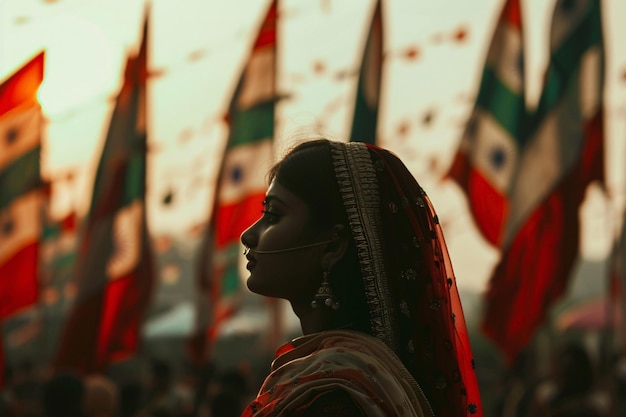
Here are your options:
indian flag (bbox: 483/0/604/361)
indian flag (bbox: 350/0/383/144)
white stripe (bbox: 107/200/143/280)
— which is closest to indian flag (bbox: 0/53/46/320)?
white stripe (bbox: 107/200/143/280)

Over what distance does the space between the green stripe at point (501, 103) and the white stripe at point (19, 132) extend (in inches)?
230

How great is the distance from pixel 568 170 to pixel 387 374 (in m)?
11.5

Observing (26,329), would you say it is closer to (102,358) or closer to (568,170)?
(102,358)

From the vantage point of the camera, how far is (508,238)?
518 inches

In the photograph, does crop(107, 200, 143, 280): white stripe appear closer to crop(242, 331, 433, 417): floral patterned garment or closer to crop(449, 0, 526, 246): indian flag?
crop(449, 0, 526, 246): indian flag

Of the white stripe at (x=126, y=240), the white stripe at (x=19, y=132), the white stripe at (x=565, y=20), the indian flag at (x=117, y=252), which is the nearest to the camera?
the white stripe at (x=19, y=132)

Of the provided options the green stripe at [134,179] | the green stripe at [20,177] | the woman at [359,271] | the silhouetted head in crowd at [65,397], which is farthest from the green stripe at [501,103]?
the woman at [359,271]

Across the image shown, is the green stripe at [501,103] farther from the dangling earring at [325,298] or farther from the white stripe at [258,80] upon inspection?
the dangling earring at [325,298]

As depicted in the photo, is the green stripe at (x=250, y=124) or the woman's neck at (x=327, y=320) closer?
the woman's neck at (x=327, y=320)

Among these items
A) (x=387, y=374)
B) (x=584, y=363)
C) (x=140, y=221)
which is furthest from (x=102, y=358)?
(x=387, y=374)

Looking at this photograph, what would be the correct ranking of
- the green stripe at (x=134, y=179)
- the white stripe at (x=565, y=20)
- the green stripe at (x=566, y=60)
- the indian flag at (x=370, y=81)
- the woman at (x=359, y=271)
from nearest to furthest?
the woman at (x=359, y=271)
the green stripe at (x=566, y=60)
the white stripe at (x=565, y=20)
the indian flag at (x=370, y=81)
the green stripe at (x=134, y=179)

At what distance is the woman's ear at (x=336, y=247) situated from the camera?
8.58ft

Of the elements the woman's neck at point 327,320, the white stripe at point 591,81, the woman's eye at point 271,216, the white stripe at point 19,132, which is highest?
the woman's eye at point 271,216

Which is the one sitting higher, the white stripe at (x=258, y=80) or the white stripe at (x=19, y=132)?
the white stripe at (x=19, y=132)
